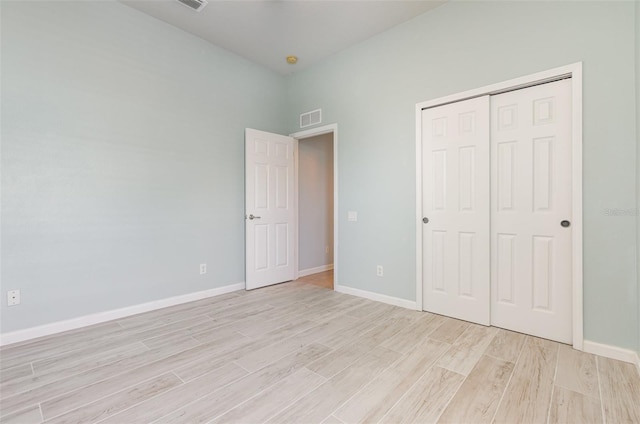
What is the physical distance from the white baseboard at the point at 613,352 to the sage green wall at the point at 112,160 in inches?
138

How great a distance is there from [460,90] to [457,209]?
44.4 inches

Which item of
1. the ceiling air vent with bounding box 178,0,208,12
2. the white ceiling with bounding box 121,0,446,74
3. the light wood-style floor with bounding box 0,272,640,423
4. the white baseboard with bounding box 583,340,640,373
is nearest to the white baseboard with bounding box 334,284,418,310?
the light wood-style floor with bounding box 0,272,640,423

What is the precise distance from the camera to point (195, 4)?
2857mm

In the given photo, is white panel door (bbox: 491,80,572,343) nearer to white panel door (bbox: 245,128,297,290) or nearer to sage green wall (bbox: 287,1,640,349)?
sage green wall (bbox: 287,1,640,349)

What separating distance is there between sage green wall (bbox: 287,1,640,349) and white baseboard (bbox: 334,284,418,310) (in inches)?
Answer: 2.3

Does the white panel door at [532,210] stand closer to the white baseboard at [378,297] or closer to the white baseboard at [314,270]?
the white baseboard at [378,297]

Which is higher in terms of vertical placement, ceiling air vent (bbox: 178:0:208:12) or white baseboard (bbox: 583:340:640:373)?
ceiling air vent (bbox: 178:0:208:12)

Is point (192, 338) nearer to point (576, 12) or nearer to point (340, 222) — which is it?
point (340, 222)

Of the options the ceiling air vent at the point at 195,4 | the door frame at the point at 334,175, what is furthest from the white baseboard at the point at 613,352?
the ceiling air vent at the point at 195,4

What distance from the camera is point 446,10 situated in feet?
9.34

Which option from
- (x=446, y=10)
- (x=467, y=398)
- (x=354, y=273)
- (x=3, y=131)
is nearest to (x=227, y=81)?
(x=3, y=131)

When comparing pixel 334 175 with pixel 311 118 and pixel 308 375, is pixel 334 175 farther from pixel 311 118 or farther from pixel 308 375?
pixel 308 375

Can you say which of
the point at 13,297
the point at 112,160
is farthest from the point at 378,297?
the point at 13,297

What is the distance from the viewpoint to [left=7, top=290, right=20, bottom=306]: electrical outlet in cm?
233
